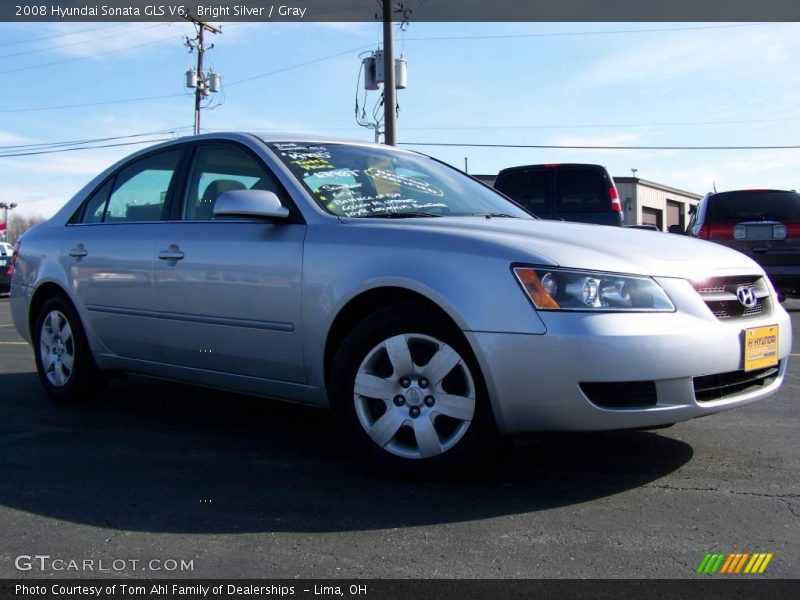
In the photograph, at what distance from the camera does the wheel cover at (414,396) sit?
3.37 meters

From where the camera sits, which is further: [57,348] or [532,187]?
[532,187]

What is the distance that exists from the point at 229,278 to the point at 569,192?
25.8 feet

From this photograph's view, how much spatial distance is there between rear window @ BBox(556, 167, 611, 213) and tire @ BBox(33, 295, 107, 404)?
7.34 metres

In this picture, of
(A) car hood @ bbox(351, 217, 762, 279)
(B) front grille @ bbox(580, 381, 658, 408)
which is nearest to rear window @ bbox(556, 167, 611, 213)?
(A) car hood @ bbox(351, 217, 762, 279)

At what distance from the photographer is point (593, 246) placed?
3414mm

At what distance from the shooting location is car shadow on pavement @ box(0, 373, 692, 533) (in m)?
3.16

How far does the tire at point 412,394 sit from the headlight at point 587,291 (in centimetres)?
36

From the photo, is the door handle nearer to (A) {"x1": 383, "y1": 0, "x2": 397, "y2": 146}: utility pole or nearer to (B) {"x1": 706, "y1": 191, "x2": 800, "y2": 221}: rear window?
(B) {"x1": 706, "y1": 191, "x2": 800, "y2": 221}: rear window

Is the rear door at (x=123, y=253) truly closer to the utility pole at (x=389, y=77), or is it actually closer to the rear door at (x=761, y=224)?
the rear door at (x=761, y=224)

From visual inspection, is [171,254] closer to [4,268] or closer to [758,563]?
[758,563]

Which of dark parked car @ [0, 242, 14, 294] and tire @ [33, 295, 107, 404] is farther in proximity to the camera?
dark parked car @ [0, 242, 14, 294]
